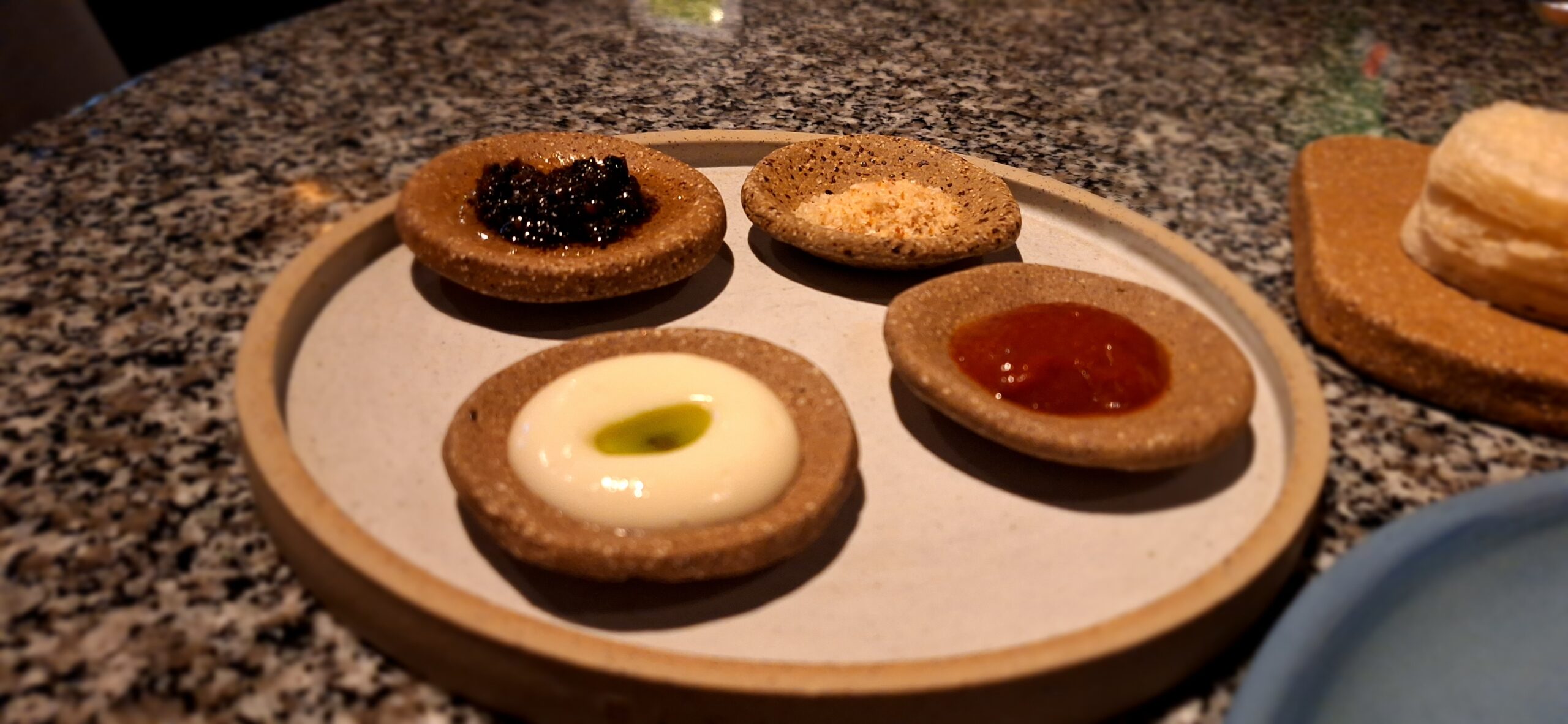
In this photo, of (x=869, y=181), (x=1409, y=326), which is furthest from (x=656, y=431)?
(x=1409, y=326)

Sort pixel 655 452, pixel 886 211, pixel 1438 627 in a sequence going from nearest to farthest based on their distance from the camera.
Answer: pixel 1438 627 < pixel 655 452 < pixel 886 211

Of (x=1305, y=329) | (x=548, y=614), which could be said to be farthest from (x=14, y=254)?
(x=1305, y=329)

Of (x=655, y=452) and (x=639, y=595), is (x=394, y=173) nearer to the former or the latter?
(x=655, y=452)

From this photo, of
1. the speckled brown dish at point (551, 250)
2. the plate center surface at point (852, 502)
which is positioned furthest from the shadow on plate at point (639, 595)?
the speckled brown dish at point (551, 250)

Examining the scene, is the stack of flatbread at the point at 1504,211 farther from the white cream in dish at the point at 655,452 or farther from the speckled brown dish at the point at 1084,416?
the white cream in dish at the point at 655,452

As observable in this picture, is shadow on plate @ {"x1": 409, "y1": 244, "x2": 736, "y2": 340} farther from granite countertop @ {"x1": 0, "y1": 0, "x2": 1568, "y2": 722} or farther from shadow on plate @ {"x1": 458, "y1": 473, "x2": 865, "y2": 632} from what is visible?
shadow on plate @ {"x1": 458, "y1": 473, "x2": 865, "y2": 632}
